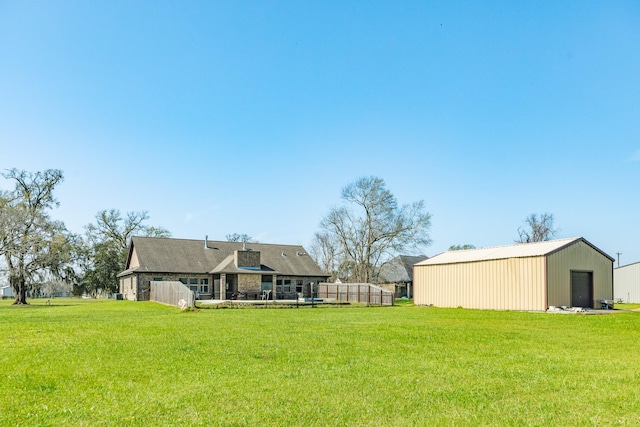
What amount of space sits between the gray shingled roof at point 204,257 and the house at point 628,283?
26738 millimetres

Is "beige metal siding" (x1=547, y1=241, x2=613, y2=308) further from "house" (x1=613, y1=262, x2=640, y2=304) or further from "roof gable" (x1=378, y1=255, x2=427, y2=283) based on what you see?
"roof gable" (x1=378, y1=255, x2=427, y2=283)

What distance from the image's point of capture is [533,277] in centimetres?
2834

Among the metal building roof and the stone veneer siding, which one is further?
the stone veneer siding

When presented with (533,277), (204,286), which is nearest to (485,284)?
(533,277)

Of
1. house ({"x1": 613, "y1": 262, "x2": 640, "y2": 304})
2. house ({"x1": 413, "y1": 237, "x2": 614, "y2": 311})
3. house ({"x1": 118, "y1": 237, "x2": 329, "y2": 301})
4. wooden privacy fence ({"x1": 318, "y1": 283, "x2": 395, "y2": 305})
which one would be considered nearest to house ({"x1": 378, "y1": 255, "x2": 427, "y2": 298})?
house ({"x1": 118, "y1": 237, "x2": 329, "y2": 301})

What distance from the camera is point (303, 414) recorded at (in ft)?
20.7

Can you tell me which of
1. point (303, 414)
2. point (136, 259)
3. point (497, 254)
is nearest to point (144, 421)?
point (303, 414)

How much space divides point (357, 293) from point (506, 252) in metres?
11.1

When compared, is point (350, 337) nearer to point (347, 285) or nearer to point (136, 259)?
point (347, 285)

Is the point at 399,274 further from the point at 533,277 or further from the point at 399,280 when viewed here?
the point at 533,277

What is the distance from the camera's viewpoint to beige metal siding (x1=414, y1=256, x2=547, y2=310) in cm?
2828

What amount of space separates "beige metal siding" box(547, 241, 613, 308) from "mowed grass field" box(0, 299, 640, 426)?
48.4 ft

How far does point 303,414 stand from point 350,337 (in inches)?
289

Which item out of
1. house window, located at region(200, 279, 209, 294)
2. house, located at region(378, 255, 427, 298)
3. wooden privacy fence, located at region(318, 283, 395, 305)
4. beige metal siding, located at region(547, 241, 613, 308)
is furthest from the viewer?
house, located at region(378, 255, 427, 298)
